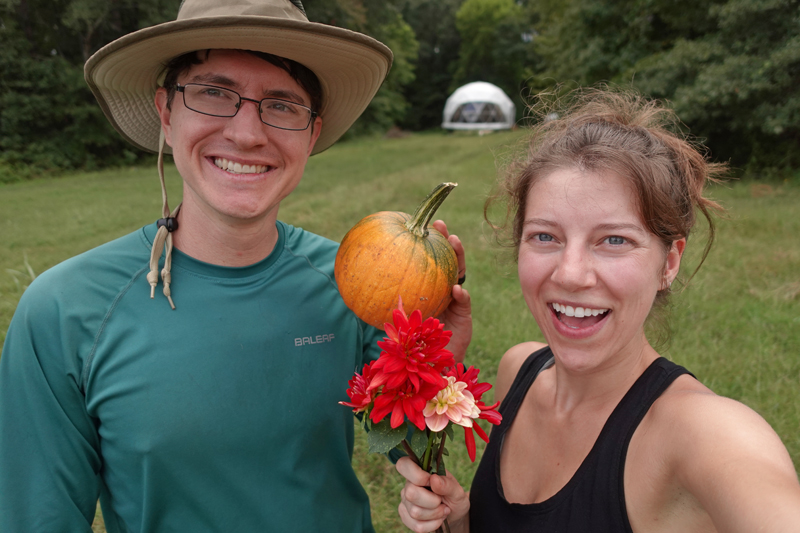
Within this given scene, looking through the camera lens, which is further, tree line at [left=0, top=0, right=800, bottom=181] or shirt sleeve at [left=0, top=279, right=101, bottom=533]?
tree line at [left=0, top=0, right=800, bottom=181]

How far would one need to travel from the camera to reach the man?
5.90 ft

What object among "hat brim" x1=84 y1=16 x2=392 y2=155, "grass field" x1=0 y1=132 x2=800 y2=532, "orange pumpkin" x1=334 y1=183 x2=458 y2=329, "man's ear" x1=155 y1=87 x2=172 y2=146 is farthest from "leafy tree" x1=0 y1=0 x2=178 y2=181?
"orange pumpkin" x1=334 y1=183 x2=458 y2=329

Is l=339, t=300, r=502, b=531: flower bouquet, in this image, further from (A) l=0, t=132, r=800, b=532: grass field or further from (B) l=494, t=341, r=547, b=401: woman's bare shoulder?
(A) l=0, t=132, r=800, b=532: grass field

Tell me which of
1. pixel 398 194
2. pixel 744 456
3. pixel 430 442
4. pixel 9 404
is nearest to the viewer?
pixel 744 456

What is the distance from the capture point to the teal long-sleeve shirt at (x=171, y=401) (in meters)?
1.79

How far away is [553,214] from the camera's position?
1.79m

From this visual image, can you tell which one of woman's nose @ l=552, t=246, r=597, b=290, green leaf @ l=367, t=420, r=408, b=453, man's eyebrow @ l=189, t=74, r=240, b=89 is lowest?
green leaf @ l=367, t=420, r=408, b=453

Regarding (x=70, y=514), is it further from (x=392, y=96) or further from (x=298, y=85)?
(x=392, y=96)

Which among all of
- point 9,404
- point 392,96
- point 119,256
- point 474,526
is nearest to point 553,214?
point 474,526

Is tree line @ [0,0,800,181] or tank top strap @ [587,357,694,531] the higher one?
tree line @ [0,0,800,181]

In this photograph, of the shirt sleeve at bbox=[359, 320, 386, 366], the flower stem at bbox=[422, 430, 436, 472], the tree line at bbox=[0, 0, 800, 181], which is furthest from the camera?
the tree line at bbox=[0, 0, 800, 181]

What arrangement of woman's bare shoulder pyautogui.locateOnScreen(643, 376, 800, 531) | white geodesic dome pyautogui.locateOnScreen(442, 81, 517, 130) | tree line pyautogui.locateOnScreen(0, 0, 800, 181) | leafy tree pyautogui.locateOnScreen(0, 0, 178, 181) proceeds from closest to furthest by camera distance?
woman's bare shoulder pyautogui.locateOnScreen(643, 376, 800, 531), tree line pyautogui.locateOnScreen(0, 0, 800, 181), leafy tree pyautogui.locateOnScreen(0, 0, 178, 181), white geodesic dome pyautogui.locateOnScreen(442, 81, 517, 130)

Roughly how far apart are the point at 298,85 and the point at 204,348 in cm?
109

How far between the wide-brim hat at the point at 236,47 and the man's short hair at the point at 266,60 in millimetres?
30
